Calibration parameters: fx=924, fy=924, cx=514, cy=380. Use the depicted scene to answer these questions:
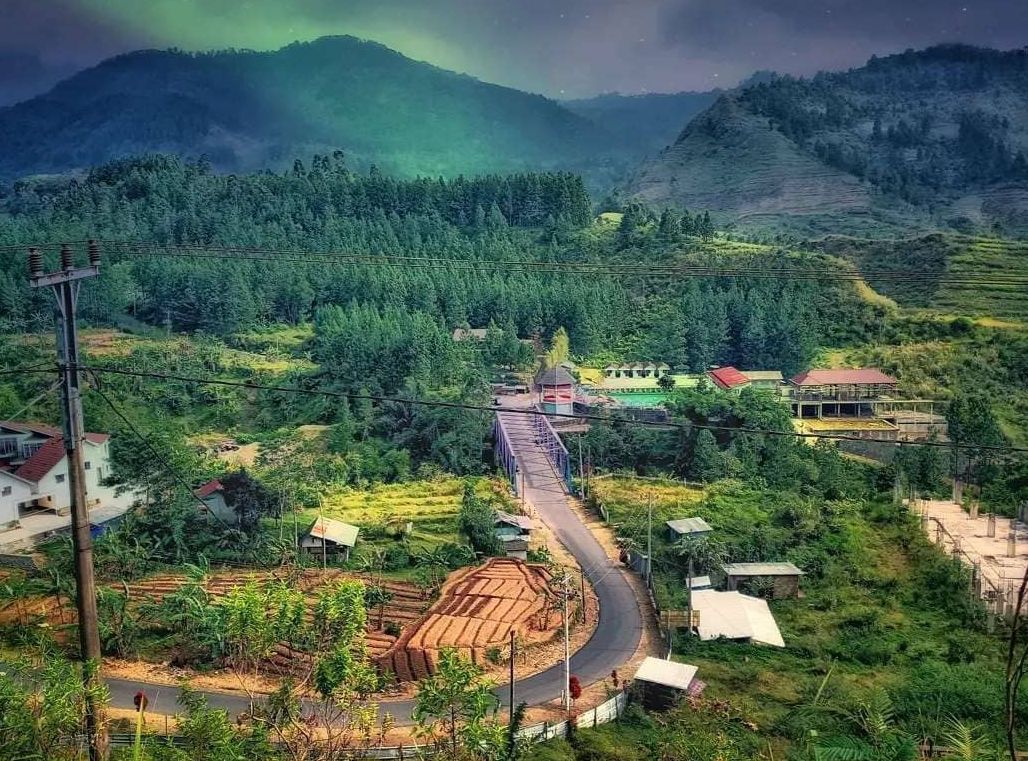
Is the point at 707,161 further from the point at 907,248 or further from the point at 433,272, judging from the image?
the point at 433,272

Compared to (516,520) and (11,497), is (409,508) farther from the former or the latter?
(11,497)

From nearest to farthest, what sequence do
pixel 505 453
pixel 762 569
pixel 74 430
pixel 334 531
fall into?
pixel 74 430 → pixel 762 569 → pixel 334 531 → pixel 505 453

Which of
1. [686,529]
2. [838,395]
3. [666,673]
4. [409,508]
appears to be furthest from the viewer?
[838,395]

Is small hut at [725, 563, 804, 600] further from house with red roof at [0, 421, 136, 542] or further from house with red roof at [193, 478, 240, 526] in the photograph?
house with red roof at [0, 421, 136, 542]

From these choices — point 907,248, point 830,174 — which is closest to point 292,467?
point 907,248

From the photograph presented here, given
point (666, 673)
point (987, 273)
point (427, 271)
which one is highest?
point (427, 271)

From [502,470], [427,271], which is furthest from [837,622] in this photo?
[427,271]
